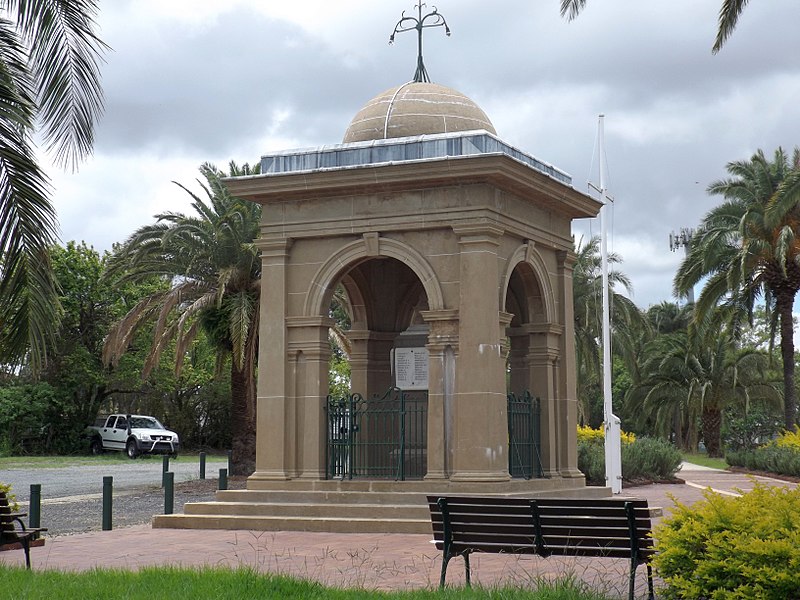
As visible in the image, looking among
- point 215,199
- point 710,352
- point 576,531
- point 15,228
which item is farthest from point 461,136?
point 710,352

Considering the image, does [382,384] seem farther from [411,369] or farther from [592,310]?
[592,310]

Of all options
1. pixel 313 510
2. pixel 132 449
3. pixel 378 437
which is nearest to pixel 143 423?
pixel 132 449

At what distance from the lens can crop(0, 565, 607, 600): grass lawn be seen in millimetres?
8570

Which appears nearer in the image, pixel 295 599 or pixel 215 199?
pixel 295 599

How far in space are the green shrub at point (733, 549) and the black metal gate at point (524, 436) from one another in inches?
314

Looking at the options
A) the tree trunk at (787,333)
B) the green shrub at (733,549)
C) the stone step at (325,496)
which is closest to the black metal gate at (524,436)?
the stone step at (325,496)

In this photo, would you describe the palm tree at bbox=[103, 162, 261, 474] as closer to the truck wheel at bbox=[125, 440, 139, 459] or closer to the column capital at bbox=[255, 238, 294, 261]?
the column capital at bbox=[255, 238, 294, 261]

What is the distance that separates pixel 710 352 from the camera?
50125 mm

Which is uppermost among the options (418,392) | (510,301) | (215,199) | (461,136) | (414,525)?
(215,199)

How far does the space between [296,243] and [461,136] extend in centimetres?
315

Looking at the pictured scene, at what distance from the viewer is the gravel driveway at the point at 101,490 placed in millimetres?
20281

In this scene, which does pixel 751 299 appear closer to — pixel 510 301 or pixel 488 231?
pixel 510 301

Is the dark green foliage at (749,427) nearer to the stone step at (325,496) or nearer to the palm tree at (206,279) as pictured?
the palm tree at (206,279)

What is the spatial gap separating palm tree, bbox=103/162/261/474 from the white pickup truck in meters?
16.1
